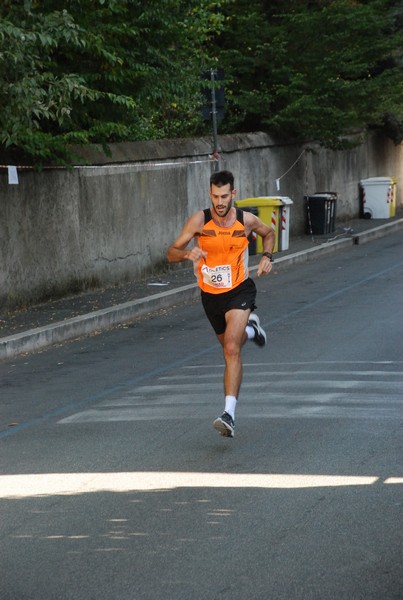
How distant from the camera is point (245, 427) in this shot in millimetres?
8875

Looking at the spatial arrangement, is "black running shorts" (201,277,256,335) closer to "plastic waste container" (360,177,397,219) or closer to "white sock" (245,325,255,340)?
"white sock" (245,325,255,340)

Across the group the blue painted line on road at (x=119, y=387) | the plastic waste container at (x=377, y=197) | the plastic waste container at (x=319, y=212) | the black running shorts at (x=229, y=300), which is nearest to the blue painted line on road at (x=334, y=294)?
the blue painted line on road at (x=119, y=387)

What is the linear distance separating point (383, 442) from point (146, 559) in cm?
286

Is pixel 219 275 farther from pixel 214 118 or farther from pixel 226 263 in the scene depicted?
pixel 214 118

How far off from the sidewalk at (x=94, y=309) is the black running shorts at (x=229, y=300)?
15.8ft

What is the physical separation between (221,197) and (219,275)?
57 cm

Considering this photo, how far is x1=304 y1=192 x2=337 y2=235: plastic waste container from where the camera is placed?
98.7 feet

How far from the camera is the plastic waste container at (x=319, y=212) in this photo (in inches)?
1184

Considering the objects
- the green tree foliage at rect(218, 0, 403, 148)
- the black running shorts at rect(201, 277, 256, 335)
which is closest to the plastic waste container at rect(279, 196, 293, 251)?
the green tree foliage at rect(218, 0, 403, 148)

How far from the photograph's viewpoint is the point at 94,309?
16.5 metres

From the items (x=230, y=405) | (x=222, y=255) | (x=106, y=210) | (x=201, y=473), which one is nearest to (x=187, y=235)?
(x=222, y=255)

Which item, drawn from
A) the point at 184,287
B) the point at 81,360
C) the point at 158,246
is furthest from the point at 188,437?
the point at 158,246

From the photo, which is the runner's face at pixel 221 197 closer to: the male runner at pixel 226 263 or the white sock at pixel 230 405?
the male runner at pixel 226 263

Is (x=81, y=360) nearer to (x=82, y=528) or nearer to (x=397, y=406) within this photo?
(x=397, y=406)
